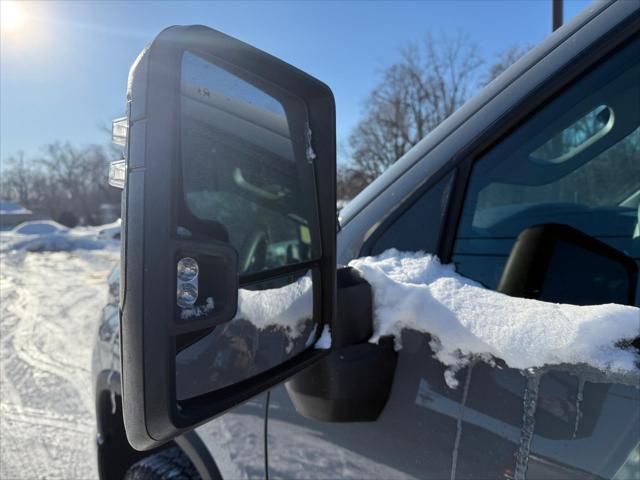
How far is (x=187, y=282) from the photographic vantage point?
810mm

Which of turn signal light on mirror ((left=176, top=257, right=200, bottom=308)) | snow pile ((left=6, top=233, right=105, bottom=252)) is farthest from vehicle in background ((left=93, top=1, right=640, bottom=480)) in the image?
snow pile ((left=6, top=233, right=105, bottom=252))

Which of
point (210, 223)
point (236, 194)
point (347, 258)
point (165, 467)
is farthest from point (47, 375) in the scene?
point (210, 223)

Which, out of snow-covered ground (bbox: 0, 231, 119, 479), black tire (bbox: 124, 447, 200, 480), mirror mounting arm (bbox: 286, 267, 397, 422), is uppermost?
mirror mounting arm (bbox: 286, 267, 397, 422)

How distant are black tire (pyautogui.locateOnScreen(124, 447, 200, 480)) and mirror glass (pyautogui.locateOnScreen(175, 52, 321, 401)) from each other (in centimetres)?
90

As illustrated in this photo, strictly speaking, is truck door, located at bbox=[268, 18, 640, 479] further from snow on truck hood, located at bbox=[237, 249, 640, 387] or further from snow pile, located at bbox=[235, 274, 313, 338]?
snow pile, located at bbox=[235, 274, 313, 338]

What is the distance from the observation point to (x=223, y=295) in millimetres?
857

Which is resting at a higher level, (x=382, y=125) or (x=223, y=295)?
(x=382, y=125)

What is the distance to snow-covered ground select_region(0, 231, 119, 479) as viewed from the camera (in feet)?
10.5

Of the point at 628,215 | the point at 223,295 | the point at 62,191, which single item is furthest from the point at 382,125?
the point at 223,295

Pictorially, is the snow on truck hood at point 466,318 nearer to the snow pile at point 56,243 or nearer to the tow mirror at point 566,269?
the tow mirror at point 566,269

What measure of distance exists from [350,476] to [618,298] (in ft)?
3.72

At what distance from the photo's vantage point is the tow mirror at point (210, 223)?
75 centimetres

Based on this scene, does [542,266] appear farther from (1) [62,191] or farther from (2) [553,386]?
(1) [62,191]

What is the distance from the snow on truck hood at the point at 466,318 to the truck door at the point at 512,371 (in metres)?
0.04
